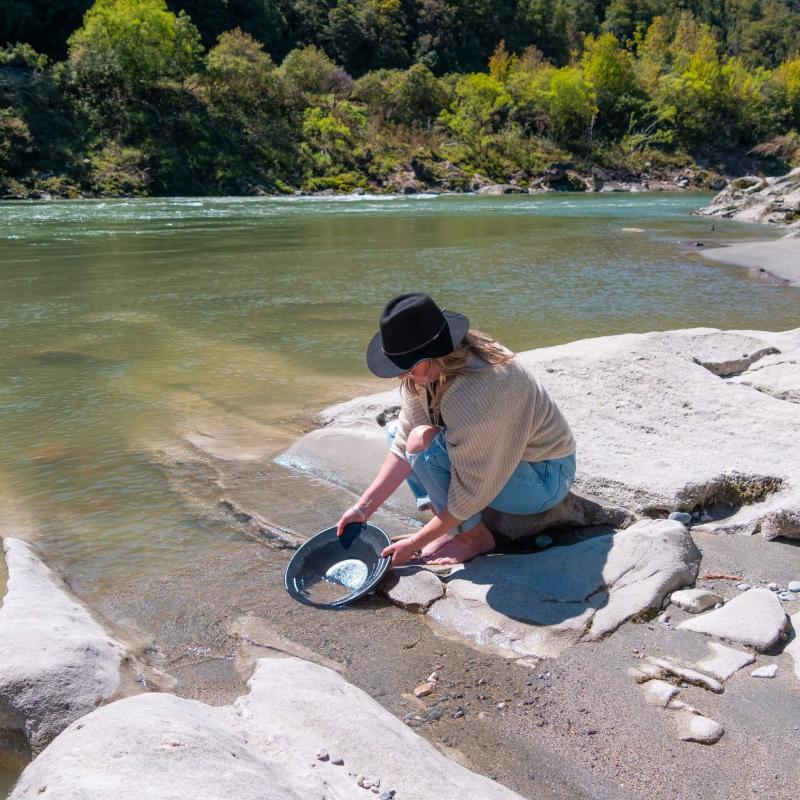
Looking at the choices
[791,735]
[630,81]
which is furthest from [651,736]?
[630,81]

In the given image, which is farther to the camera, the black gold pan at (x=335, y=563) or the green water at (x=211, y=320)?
the green water at (x=211, y=320)

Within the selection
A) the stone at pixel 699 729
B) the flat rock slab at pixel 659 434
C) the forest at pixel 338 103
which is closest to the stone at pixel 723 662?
the stone at pixel 699 729

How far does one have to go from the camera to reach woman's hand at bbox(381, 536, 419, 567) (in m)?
3.48

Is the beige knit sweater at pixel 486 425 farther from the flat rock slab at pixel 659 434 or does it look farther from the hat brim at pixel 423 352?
the flat rock slab at pixel 659 434

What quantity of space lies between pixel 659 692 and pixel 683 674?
0.14m

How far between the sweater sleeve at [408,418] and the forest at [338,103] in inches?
1481

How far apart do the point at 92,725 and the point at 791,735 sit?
206 centimetres

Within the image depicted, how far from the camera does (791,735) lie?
2496 millimetres

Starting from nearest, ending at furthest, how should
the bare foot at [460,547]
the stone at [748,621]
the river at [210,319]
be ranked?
1. the stone at [748,621]
2. the bare foot at [460,547]
3. the river at [210,319]

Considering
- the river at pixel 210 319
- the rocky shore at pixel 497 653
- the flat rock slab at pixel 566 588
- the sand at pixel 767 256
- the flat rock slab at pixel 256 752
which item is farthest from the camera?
the sand at pixel 767 256

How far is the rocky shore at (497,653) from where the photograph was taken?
7.05ft

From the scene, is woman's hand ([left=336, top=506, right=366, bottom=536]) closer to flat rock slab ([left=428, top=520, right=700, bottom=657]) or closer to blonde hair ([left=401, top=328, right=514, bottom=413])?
flat rock slab ([left=428, top=520, right=700, bottom=657])

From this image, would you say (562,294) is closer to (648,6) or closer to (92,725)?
(92,725)

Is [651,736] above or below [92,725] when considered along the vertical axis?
below
